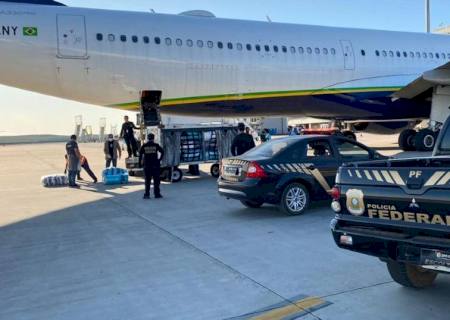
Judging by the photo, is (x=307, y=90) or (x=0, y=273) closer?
(x=0, y=273)

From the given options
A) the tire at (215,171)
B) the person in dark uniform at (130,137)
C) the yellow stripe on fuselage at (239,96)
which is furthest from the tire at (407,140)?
the person in dark uniform at (130,137)

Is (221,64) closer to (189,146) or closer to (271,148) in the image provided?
(189,146)

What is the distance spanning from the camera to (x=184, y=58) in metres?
15.3

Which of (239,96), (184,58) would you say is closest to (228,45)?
(184,58)

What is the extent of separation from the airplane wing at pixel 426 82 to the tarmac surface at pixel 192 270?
30.2ft

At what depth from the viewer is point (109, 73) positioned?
14.6m

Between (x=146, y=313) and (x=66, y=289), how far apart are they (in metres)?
1.25

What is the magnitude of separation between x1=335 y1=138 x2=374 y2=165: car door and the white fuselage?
7.02m

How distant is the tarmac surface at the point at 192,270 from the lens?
466 cm

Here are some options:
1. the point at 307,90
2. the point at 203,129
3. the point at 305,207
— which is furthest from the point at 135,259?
the point at 307,90

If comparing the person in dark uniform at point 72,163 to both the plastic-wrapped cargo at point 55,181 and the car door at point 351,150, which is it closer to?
the plastic-wrapped cargo at point 55,181

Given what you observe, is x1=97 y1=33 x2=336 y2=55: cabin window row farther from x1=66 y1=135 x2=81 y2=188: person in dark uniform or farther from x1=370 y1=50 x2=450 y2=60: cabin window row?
x1=66 y1=135 x2=81 y2=188: person in dark uniform

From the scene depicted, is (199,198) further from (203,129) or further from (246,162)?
(203,129)

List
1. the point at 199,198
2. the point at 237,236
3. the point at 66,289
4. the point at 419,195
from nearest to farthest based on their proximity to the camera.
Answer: the point at 419,195 < the point at 66,289 < the point at 237,236 < the point at 199,198
